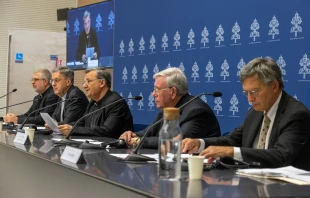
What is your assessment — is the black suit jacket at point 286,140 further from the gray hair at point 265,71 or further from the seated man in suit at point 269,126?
the gray hair at point 265,71

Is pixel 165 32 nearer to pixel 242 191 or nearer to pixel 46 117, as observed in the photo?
pixel 46 117

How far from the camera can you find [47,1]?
9219 mm

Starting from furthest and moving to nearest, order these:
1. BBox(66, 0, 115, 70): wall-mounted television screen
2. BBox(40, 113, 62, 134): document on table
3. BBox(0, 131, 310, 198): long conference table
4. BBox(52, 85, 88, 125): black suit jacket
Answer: BBox(66, 0, 115, 70): wall-mounted television screen
BBox(52, 85, 88, 125): black suit jacket
BBox(40, 113, 62, 134): document on table
BBox(0, 131, 310, 198): long conference table

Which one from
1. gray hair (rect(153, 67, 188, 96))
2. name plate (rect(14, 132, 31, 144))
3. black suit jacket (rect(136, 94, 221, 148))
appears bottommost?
name plate (rect(14, 132, 31, 144))

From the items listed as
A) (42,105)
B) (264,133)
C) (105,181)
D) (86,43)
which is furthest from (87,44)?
(105,181)

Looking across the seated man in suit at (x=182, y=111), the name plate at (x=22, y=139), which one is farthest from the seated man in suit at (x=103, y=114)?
the seated man in suit at (x=182, y=111)

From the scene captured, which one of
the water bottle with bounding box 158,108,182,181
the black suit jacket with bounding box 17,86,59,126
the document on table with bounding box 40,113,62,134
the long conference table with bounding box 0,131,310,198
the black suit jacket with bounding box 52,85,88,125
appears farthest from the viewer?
the black suit jacket with bounding box 17,86,59,126

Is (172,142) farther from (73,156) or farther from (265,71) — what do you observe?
(265,71)

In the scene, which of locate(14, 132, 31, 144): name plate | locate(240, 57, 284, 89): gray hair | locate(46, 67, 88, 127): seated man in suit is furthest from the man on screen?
locate(240, 57, 284, 89): gray hair

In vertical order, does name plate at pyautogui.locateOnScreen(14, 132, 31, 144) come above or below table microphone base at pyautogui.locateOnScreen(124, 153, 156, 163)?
below

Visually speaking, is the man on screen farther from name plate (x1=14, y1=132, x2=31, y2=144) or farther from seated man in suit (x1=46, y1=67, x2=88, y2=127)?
name plate (x1=14, y1=132, x2=31, y2=144)

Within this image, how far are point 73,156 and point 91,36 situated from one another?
15.4 ft

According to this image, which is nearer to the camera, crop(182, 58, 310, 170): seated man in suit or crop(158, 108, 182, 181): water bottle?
crop(158, 108, 182, 181): water bottle

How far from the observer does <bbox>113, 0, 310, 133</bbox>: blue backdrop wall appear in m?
3.95
